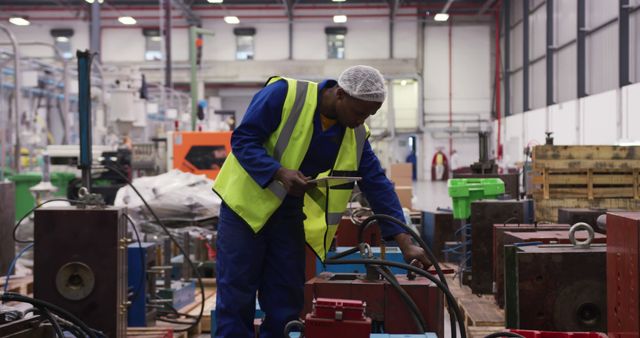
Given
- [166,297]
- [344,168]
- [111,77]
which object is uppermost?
[111,77]

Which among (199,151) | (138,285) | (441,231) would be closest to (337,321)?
(138,285)

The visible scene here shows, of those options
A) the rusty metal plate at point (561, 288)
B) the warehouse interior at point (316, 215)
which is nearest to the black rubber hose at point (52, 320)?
the warehouse interior at point (316, 215)

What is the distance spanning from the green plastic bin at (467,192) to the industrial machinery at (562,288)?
2.87 m

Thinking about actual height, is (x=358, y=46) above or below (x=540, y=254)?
above

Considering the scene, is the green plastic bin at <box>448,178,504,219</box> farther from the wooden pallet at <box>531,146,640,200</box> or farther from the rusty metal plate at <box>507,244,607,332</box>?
the rusty metal plate at <box>507,244,607,332</box>

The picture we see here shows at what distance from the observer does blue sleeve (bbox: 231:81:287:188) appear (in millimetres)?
2648

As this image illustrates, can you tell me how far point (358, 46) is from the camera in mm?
23406

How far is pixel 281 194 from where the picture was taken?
270 cm

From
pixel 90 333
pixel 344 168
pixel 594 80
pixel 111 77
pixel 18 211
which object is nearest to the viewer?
pixel 90 333

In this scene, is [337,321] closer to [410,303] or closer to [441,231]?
[410,303]

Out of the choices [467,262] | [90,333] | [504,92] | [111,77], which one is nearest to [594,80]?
[504,92]

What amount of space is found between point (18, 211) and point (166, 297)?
4269mm

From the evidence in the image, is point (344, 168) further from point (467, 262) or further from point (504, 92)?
point (504, 92)

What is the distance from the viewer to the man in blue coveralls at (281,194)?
8.80 feet
